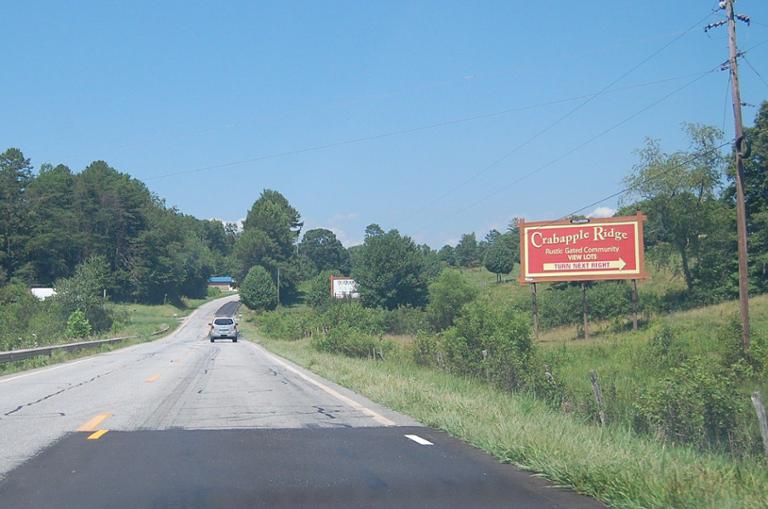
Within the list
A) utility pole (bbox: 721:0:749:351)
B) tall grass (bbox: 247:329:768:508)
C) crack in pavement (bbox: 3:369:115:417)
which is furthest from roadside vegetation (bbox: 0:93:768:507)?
crack in pavement (bbox: 3:369:115:417)

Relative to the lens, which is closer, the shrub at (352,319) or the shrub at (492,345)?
the shrub at (492,345)

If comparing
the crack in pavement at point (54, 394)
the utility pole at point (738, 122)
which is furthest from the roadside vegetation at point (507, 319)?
the crack in pavement at point (54, 394)

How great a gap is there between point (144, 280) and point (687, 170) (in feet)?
236

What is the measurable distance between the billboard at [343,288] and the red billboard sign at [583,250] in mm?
42346

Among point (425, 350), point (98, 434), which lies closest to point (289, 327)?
point (425, 350)

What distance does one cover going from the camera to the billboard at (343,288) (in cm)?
8944

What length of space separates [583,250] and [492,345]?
2375 centimetres

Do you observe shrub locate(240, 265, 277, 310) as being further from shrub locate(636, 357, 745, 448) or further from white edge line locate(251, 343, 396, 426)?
shrub locate(636, 357, 745, 448)

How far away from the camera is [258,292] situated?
341 feet

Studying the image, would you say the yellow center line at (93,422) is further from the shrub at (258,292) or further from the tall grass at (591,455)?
the shrub at (258,292)

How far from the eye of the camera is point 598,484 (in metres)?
7.43

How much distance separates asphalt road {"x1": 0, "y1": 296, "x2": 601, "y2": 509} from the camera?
7.15 meters

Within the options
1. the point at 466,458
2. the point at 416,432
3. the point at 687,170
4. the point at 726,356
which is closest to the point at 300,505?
the point at 466,458

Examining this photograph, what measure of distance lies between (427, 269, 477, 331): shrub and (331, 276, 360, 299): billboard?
83.3 feet
